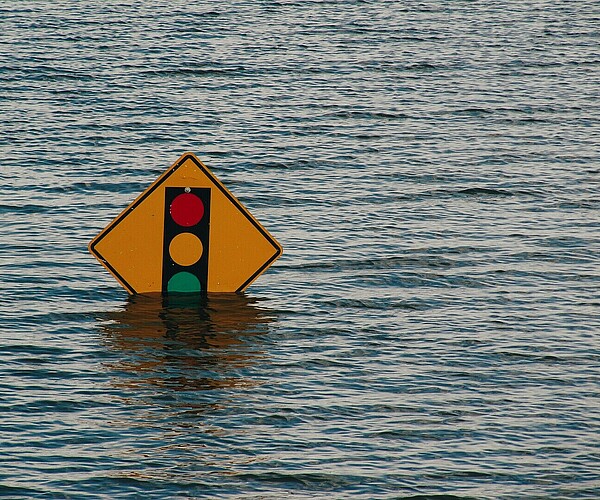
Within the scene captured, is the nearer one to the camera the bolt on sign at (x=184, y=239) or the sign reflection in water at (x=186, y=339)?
the sign reflection in water at (x=186, y=339)

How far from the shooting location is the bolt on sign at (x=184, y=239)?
38.5ft

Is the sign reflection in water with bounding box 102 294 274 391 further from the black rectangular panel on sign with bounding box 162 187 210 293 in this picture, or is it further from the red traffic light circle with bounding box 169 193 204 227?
the red traffic light circle with bounding box 169 193 204 227

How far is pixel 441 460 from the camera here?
28.3 ft

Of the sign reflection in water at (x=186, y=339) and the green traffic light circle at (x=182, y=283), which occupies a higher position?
the green traffic light circle at (x=182, y=283)

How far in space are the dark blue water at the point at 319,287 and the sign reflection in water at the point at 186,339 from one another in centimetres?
3

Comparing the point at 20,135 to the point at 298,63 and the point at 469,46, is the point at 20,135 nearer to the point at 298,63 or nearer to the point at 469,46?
the point at 298,63

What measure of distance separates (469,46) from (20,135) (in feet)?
37.2

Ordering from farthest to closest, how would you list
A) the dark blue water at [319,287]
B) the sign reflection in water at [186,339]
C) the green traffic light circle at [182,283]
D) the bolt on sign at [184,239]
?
the green traffic light circle at [182,283] < the bolt on sign at [184,239] < the sign reflection in water at [186,339] < the dark blue water at [319,287]

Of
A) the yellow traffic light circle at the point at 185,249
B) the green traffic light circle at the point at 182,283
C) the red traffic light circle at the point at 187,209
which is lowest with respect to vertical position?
the green traffic light circle at the point at 182,283

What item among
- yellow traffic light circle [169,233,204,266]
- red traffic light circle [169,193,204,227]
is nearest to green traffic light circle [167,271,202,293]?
yellow traffic light circle [169,233,204,266]

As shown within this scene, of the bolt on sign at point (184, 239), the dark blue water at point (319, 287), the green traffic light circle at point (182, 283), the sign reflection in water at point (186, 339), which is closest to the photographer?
the dark blue water at point (319, 287)

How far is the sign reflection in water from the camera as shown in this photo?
10.1 meters

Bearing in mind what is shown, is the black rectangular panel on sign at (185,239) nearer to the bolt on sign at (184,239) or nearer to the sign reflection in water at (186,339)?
the bolt on sign at (184,239)

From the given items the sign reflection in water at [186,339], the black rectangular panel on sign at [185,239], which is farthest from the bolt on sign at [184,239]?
the sign reflection in water at [186,339]
